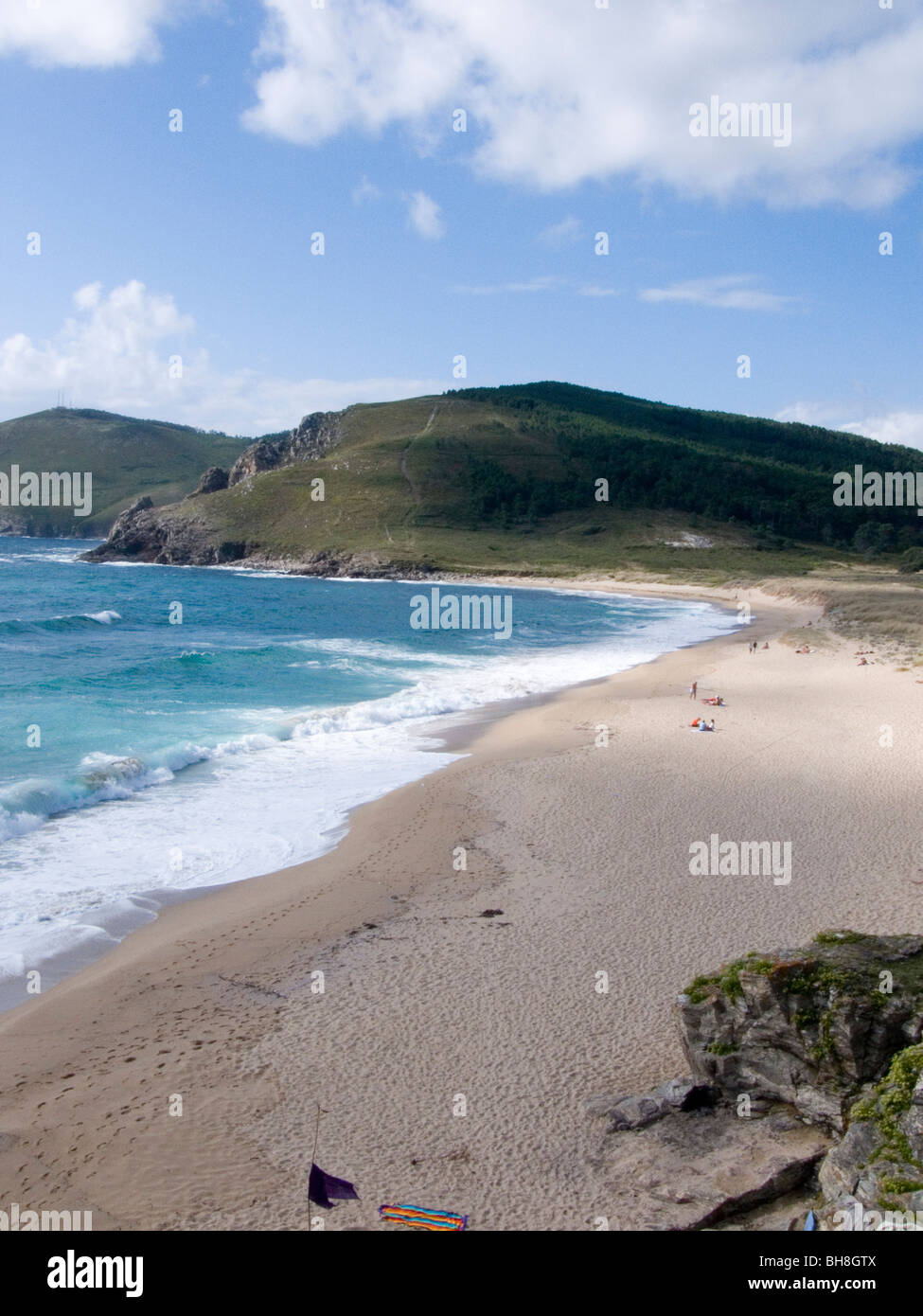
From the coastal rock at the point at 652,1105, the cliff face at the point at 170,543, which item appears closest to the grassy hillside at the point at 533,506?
the cliff face at the point at 170,543

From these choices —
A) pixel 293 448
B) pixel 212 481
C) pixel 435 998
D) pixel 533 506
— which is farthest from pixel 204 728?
pixel 293 448

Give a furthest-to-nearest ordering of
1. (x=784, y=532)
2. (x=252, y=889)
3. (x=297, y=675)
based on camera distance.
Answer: (x=784, y=532) < (x=297, y=675) < (x=252, y=889)

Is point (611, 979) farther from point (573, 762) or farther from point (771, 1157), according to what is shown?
point (573, 762)

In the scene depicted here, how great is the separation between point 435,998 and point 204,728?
47.7 ft

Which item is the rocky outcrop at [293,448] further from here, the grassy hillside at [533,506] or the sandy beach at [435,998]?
the sandy beach at [435,998]

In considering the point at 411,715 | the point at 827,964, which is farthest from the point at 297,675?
the point at 827,964

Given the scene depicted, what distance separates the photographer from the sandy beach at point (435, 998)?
6516mm

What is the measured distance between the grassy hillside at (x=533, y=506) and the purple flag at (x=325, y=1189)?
7588 cm

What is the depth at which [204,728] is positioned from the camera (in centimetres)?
2217

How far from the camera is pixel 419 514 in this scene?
104938 millimetres

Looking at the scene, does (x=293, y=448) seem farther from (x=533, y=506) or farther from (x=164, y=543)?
(x=533, y=506)

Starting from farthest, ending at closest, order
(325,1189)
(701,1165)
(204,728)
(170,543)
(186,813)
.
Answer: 1. (170,543)
2. (204,728)
3. (186,813)
4. (701,1165)
5. (325,1189)

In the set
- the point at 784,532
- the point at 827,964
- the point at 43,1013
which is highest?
the point at 784,532
